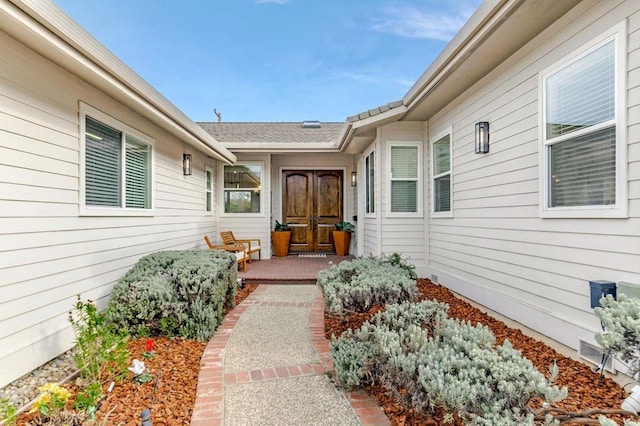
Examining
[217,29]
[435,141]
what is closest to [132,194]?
[435,141]

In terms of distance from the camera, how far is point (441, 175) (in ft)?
18.3

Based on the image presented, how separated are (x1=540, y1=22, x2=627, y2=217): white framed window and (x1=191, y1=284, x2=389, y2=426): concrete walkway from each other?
94.3 inches

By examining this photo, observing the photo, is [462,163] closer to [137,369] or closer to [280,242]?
[137,369]

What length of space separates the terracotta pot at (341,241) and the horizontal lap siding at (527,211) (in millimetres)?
4222

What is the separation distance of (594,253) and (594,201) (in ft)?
1.38

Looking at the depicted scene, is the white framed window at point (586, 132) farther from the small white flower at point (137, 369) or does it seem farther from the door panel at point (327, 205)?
the door panel at point (327, 205)

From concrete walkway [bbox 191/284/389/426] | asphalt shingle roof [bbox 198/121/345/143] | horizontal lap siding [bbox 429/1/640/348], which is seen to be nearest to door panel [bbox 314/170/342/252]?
asphalt shingle roof [bbox 198/121/345/143]

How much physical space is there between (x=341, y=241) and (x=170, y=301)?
6317 millimetres

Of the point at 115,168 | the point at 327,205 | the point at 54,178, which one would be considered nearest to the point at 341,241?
the point at 327,205

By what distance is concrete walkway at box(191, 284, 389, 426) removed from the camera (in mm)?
2141

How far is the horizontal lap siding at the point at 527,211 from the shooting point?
2402 millimetres

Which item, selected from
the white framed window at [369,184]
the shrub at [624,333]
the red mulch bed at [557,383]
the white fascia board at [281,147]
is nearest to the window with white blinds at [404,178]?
the white framed window at [369,184]

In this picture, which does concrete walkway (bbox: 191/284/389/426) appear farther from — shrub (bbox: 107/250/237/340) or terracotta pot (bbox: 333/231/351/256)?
terracotta pot (bbox: 333/231/351/256)

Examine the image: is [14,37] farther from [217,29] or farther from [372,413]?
[217,29]
